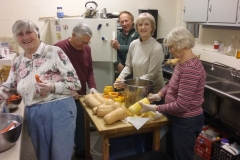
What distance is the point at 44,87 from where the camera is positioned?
148 centimetres

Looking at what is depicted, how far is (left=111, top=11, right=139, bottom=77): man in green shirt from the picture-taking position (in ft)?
9.38

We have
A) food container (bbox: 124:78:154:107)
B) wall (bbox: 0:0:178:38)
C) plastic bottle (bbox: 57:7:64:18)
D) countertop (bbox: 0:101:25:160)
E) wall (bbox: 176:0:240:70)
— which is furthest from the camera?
wall (bbox: 0:0:178:38)

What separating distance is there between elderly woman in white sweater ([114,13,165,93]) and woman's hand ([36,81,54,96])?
0.67 meters

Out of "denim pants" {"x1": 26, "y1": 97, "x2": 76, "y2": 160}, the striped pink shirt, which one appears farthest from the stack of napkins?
"denim pants" {"x1": 26, "y1": 97, "x2": 76, "y2": 160}

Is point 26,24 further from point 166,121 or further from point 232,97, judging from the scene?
point 232,97

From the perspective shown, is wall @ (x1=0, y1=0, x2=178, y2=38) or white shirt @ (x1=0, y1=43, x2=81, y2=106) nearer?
white shirt @ (x1=0, y1=43, x2=81, y2=106)

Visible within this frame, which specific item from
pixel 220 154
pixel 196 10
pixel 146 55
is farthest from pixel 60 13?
pixel 220 154

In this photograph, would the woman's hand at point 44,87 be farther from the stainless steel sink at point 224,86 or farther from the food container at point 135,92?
the stainless steel sink at point 224,86

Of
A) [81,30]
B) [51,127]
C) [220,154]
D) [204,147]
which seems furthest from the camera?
[204,147]

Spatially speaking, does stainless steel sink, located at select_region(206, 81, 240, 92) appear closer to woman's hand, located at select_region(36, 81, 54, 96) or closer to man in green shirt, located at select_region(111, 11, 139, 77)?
man in green shirt, located at select_region(111, 11, 139, 77)

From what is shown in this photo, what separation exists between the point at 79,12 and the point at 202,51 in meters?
1.83

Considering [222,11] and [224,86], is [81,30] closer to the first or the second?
[222,11]

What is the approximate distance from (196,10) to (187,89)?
181cm

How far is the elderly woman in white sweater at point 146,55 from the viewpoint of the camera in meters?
2.09
